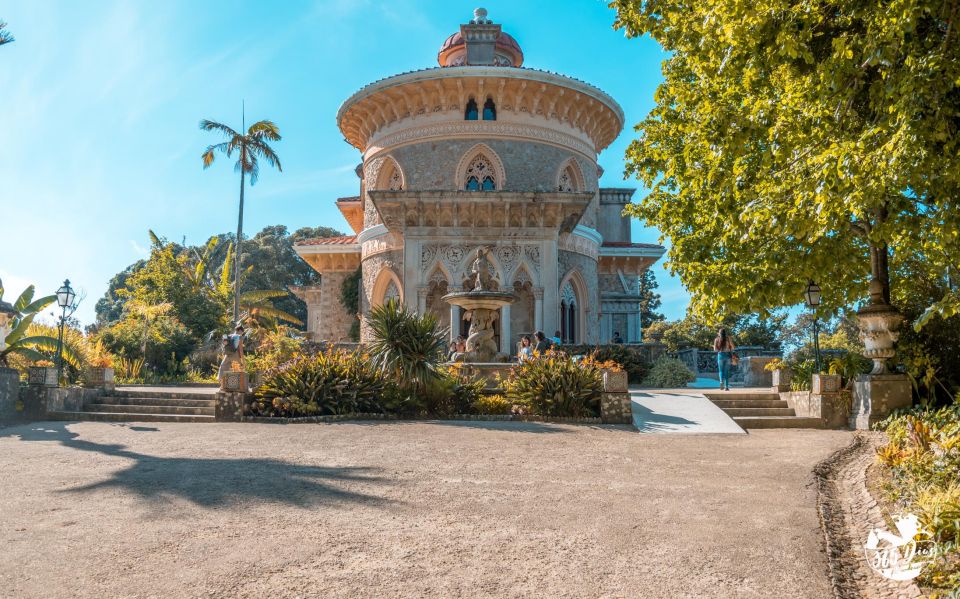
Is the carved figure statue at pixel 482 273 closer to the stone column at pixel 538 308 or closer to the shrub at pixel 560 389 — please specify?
the shrub at pixel 560 389

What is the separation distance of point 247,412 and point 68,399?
13.0 feet

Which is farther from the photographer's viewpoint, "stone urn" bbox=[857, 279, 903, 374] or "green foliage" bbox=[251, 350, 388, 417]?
"green foliage" bbox=[251, 350, 388, 417]

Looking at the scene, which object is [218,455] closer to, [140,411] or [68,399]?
[140,411]

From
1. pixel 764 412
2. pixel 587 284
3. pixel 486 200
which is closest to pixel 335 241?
pixel 486 200

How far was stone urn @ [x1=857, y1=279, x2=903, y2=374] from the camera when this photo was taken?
1023 centimetres

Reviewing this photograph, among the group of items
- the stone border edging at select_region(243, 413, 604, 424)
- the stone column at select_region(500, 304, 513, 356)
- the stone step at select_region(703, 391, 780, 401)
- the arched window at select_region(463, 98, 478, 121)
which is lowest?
the stone border edging at select_region(243, 413, 604, 424)

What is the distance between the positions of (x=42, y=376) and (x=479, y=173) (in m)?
15.7

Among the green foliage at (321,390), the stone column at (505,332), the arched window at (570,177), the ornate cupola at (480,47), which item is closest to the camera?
the green foliage at (321,390)

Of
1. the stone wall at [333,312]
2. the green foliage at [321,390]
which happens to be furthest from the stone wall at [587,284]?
the green foliage at [321,390]

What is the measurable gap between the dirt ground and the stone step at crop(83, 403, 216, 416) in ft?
12.8

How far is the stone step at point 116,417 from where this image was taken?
11859 millimetres

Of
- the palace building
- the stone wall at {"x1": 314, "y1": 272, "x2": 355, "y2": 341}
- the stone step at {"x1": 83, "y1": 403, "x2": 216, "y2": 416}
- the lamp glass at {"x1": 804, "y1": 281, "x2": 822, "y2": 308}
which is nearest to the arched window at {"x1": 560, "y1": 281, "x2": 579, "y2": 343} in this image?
the palace building

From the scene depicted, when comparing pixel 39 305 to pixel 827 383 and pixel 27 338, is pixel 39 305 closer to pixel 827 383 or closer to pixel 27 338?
pixel 27 338

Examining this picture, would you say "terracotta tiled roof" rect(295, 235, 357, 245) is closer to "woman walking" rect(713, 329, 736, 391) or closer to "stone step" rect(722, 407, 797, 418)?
"woman walking" rect(713, 329, 736, 391)
